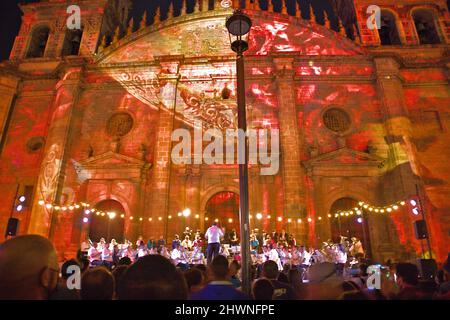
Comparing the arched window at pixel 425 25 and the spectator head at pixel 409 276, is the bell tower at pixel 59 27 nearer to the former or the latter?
the spectator head at pixel 409 276

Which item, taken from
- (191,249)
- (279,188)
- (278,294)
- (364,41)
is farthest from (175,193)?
(364,41)

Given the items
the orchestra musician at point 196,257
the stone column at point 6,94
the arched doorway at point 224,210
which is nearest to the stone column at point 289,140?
the arched doorway at point 224,210

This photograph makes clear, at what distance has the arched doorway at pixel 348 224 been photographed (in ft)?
53.7

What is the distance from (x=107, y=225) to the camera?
17.0 meters

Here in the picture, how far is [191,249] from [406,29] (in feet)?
70.1

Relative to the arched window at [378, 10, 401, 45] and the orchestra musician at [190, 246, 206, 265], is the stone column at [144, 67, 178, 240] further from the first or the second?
the arched window at [378, 10, 401, 45]

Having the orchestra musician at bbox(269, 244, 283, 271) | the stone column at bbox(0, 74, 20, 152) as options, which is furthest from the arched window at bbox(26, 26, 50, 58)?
the orchestra musician at bbox(269, 244, 283, 271)

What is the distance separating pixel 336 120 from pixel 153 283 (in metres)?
18.4

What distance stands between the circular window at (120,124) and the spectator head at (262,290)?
55.3ft

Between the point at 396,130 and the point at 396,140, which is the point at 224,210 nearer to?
the point at 396,140

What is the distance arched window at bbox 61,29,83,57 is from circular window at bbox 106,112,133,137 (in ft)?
24.1

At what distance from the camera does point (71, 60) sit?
64.2ft

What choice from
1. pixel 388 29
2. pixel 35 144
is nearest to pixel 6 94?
pixel 35 144
